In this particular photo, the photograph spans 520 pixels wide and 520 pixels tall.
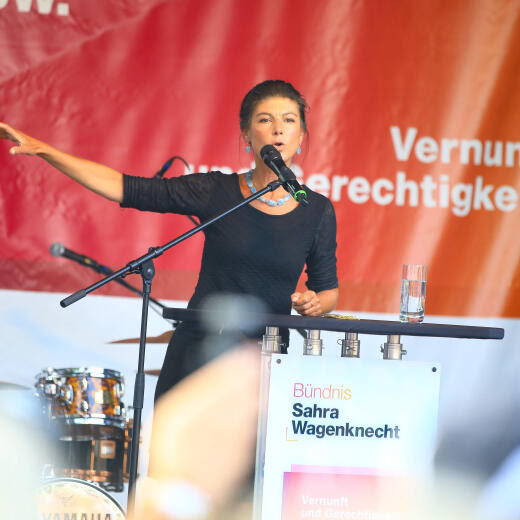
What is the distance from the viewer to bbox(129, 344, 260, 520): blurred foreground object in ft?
6.92

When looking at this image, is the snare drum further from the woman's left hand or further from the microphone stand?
the woman's left hand

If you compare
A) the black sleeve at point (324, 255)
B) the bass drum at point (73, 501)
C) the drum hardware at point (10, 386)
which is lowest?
the bass drum at point (73, 501)

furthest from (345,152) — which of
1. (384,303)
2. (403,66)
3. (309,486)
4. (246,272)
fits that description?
(309,486)

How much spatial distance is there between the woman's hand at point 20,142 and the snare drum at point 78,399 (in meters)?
1.15

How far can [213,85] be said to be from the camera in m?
3.82

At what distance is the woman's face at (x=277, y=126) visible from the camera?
99.0 inches

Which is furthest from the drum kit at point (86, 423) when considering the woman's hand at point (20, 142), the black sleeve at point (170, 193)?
the woman's hand at point (20, 142)

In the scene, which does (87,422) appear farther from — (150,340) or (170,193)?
(170,193)

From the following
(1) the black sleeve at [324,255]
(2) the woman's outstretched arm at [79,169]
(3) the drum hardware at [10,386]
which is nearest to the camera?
(2) the woman's outstretched arm at [79,169]

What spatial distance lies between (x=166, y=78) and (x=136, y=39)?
0.23 meters

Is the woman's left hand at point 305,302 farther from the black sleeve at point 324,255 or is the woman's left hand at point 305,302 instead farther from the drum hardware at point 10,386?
the drum hardware at point 10,386

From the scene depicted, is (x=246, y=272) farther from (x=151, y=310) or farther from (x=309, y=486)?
(x=151, y=310)

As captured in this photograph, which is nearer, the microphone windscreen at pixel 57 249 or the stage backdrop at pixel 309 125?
the microphone windscreen at pixel 57 249

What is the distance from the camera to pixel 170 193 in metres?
2.57
